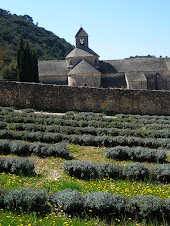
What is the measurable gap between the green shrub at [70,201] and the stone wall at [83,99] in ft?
43.3

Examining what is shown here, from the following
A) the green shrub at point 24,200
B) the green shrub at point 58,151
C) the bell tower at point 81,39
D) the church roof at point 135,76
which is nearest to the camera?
the green shrub at point 24,200

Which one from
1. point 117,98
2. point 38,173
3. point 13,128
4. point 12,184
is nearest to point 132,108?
point 117,98

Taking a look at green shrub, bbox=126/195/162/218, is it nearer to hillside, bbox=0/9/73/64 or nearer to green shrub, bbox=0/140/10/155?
green shrub, bbox=0/140/10/155

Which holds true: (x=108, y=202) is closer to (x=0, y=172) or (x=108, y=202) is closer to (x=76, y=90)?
(x=0, y=172)

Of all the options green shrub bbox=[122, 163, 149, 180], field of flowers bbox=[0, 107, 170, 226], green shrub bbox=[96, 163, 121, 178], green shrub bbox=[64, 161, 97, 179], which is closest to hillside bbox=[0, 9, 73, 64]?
field of flowers bbox=[0, 107, 170, 226]

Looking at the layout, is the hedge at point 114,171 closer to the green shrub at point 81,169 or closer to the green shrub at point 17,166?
the green shrub at point 81,169

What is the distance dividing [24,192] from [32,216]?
0.51m

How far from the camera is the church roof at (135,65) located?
3591 centimetres

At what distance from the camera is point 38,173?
6852 millimetres

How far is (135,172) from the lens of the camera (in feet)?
21.5

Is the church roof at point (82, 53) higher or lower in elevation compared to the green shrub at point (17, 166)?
higher

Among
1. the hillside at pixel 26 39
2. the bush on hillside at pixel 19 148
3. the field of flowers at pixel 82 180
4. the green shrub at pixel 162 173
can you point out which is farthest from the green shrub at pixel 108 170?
the hillside at pixel 26 39

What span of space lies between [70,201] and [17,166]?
245 centimetres

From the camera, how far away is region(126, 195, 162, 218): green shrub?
15.0 feet
